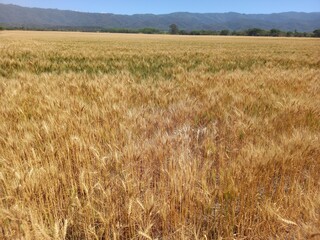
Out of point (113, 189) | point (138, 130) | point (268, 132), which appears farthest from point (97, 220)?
point (268, 132)

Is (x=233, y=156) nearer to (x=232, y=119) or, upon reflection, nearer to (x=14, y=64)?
(x=232, y=119)

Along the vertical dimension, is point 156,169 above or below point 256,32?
below

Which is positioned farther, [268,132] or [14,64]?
[14,64]

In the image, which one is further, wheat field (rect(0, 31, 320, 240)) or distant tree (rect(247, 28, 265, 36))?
distant tree (rect(247, 28, 265, 36))

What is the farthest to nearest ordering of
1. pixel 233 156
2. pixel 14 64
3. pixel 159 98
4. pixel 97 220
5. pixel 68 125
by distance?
pixel 14 64 → pixel 159 98 → pixel 68 125 → pixel 233 156 → pixel 97 220

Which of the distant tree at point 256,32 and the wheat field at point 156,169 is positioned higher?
the distant tree at point 256,32

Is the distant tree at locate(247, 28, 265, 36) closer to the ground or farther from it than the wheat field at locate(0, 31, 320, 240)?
farther from it

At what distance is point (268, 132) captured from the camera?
8.80 ft

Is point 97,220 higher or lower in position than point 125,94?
lower

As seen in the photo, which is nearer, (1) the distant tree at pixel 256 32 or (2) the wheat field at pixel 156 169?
(2) the wheat field at pixel 156 169

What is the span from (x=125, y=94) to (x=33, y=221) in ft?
9.21

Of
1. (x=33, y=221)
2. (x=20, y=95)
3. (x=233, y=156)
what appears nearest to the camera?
(x=33, y=221)

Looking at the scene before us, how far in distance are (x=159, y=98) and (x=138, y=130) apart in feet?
4.20

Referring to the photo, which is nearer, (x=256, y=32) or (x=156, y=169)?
(x=156, y=169)
